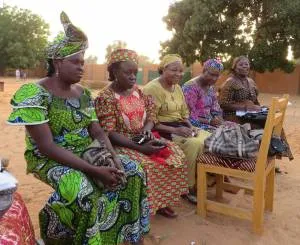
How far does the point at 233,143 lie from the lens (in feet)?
11.8

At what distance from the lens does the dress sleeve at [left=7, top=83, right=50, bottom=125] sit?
8.48 ft

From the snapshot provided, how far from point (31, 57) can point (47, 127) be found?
43147 mm

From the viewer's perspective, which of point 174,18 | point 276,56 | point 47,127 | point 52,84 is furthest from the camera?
point 174,18

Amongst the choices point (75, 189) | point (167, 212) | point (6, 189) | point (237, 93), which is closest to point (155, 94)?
point (167, 212)

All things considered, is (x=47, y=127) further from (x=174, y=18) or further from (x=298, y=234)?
(x=174, y=18)

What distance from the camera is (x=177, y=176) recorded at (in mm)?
3773

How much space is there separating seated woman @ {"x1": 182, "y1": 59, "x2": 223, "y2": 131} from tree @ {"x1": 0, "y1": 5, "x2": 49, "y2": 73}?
39782mm

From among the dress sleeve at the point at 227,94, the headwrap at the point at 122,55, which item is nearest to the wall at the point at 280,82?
the dress sleeve at the point at 227,94

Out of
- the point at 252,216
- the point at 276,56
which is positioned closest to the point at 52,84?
the point at 252,216

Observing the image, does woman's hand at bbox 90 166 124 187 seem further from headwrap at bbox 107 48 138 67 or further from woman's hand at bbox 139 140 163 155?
headwrap at bbox 107 48 138 67

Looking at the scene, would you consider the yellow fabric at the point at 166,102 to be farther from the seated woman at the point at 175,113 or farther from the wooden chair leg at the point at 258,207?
the wooden chair leg at the point at 258,207

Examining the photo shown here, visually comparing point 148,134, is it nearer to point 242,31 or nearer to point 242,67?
point 242,67

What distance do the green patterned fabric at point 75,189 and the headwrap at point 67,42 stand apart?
0.30m

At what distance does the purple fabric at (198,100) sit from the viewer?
15.6 ft
